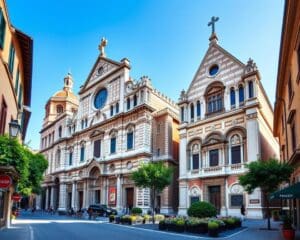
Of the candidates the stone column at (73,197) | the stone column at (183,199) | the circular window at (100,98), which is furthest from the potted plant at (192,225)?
the stone column at (73,197)

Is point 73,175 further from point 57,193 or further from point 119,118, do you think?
point 119,118

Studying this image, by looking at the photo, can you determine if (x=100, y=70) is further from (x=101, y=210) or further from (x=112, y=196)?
(x=101, y=210)

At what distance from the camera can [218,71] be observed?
35.2 m

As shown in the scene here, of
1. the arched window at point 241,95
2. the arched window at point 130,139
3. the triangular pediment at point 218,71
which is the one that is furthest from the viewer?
the arched window at point 130,139

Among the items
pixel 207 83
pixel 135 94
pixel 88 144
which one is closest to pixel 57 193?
pixel 88 144

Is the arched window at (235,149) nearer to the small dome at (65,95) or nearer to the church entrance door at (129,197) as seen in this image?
the church entrance door at (129,197)

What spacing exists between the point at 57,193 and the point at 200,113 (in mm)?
37824

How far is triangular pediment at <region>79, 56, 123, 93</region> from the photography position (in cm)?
4962

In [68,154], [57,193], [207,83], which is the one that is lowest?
[57,193]

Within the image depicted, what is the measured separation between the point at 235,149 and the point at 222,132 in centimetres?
223

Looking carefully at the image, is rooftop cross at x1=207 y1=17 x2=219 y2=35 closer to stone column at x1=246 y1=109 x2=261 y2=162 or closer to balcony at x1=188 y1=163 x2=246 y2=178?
stone column at x1=246 y1=109 x2=261 y2=162

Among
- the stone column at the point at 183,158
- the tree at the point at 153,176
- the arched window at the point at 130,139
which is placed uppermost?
the arched window at the point at 130,139

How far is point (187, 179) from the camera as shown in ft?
114

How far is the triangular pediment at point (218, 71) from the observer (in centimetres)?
3356
